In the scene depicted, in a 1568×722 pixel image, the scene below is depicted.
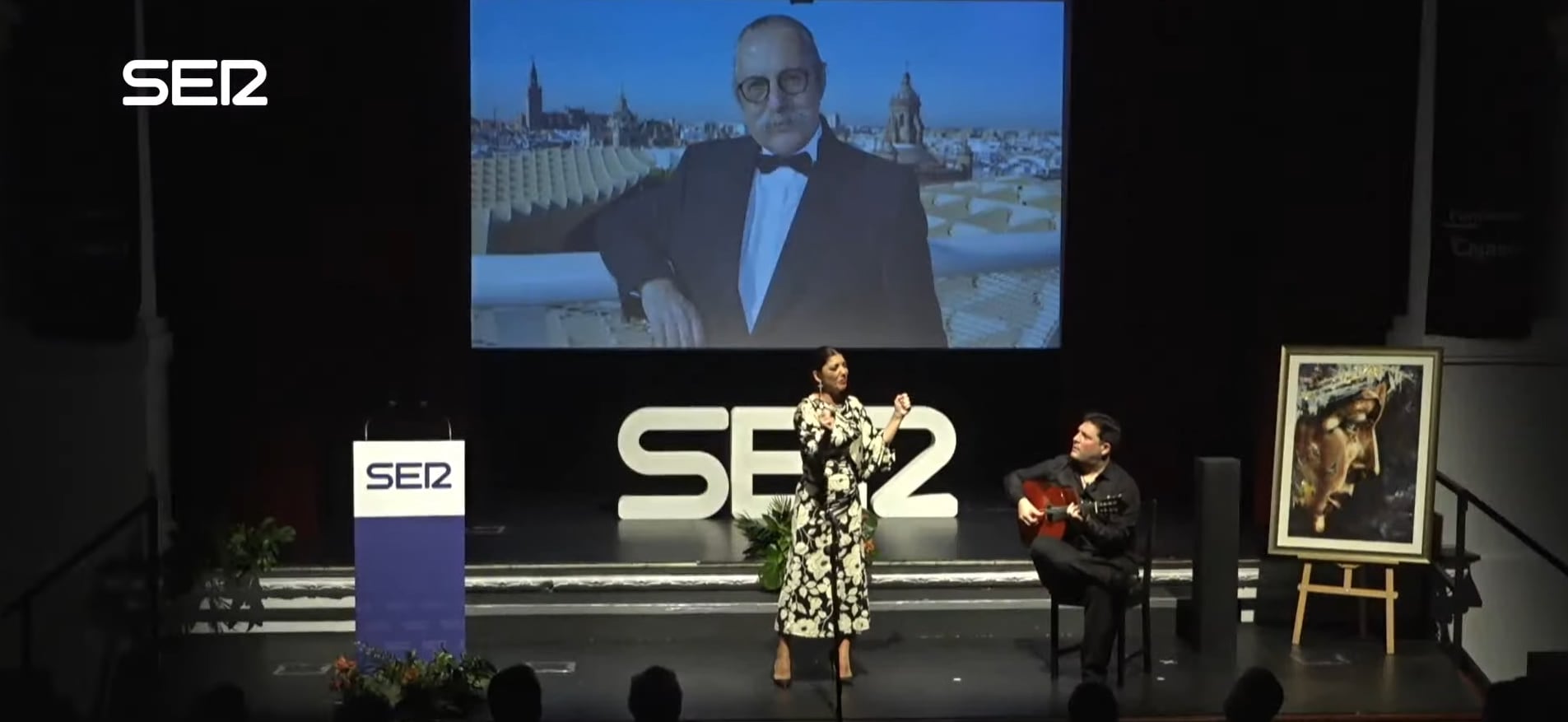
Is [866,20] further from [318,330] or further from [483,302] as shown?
[318,330]

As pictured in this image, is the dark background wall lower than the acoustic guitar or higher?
higher

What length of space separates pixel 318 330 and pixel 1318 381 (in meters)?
4.40

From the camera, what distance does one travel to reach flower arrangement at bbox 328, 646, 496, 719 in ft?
22.2

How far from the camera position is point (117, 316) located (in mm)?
7938

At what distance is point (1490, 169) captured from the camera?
7812 mm

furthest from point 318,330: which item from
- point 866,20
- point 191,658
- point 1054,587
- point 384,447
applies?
point 1054,587

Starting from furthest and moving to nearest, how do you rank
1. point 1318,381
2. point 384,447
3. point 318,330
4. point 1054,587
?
1. point 318,330
2. point 1318,381
3. point 1054,587
4. point 384,447

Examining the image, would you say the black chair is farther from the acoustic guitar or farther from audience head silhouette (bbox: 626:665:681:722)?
audience head silhouette (bbox: 626:665:681:722)

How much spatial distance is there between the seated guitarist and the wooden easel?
1.05m

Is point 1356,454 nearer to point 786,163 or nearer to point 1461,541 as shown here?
point 1461,541

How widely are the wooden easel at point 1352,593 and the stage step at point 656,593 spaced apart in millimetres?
365

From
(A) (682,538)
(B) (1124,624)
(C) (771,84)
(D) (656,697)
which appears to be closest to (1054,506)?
(B) (1124,624)

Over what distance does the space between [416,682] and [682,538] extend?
6.79 ft

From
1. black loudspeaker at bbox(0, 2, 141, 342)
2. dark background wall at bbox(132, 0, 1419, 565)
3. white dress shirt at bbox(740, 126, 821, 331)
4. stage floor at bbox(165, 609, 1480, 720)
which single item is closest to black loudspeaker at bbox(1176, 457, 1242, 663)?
stage floor at bbox(165, 609, 1480, 720)
